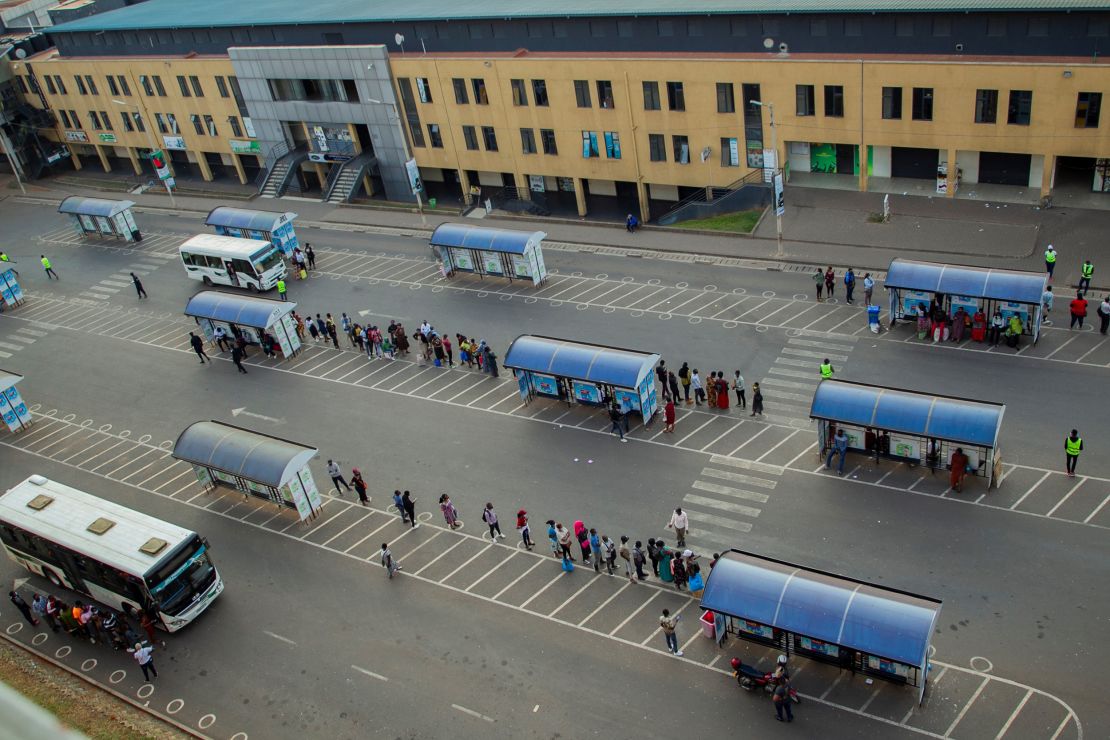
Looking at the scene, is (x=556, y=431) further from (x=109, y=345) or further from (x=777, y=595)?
(x=109, y=345)

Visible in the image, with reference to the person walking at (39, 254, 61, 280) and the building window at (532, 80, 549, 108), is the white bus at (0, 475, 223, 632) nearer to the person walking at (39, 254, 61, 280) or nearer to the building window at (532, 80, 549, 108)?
the person walking at (39, 254, 61, 280)

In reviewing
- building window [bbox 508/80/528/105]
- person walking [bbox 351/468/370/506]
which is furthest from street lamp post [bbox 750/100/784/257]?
person walking [bbox 351/468/370/506]

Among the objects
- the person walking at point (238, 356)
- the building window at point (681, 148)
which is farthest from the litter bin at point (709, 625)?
the building window at point (681, 148)

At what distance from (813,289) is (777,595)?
22067mm

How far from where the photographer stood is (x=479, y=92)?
5816 cm

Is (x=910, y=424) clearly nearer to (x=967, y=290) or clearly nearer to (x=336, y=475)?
(x=967, y=290)

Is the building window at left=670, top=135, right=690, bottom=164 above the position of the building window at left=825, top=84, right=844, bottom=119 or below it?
below

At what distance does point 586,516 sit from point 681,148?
28413mm

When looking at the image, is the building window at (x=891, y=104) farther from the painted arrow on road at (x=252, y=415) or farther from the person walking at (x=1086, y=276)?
the painted arrow on road at (x=252, y=415)

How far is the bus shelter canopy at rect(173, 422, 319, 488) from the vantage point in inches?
1336

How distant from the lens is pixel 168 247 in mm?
62188

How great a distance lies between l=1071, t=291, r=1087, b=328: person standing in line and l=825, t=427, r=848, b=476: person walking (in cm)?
1231

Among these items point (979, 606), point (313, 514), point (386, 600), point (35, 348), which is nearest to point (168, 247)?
point (35, 348)

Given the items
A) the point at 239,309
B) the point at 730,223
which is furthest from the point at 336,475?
the point at 730,223
